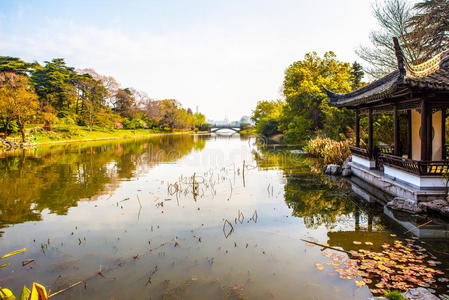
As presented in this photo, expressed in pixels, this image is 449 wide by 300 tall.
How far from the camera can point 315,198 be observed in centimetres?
794

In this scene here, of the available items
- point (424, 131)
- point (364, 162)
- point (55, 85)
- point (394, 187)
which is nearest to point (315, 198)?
point (394, 187)

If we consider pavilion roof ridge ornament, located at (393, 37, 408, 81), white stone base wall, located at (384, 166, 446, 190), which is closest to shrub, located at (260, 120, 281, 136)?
white stone base wall, located at (384, 166, 446, 190)

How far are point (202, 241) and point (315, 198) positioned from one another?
3988 mm

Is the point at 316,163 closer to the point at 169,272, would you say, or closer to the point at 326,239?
the point at 326,239

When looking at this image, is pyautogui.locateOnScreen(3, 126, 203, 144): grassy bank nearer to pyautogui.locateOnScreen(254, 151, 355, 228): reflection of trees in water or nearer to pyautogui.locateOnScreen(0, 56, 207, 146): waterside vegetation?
pyautogui.locateOnScreen(0, 56, 207, 146): waterside vegetation

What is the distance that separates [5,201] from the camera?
7.68 metres

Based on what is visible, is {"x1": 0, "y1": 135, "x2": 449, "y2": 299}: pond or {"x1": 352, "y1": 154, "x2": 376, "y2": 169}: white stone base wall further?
{"x1": 352, "y1": 154, "x2": 376, "y2": 169}: white stone base wall

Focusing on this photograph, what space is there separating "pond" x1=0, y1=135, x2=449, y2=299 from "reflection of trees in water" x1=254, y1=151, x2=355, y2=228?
0.13 feet

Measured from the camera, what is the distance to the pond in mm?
A: 3662

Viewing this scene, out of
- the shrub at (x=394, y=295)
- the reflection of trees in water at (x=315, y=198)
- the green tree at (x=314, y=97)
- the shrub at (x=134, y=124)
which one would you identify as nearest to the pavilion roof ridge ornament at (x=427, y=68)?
the reflection of trees in water at (x=315, y=198)

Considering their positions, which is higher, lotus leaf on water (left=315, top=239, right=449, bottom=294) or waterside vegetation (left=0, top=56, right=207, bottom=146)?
waterside vegetation (left=0, top=56, right=207, bottom=146)

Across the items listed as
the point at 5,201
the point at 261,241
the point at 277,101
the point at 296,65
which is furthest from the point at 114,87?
the point at 261,241

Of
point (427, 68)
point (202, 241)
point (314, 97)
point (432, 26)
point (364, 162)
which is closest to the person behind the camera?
point (202, 241)

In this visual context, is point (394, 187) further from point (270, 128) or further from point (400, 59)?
point (270, 128)
